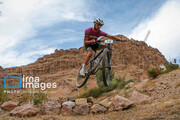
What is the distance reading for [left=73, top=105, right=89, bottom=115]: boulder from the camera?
18048mm

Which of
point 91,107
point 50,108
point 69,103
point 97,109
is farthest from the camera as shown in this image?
point 69,103

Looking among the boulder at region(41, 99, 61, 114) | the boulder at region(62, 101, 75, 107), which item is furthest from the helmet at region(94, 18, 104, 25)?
the boulder at region(41, 99, 61, 114)

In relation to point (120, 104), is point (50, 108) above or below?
below

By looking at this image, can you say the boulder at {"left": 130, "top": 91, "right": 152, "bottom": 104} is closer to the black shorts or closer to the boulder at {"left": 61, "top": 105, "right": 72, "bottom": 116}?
the boulder at {"left": 61, "top": 105, "right": 72, "bottom": 116}

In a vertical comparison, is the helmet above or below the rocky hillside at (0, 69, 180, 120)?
above

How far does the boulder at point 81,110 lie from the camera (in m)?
18.0

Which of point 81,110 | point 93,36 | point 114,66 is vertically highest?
point 114,66

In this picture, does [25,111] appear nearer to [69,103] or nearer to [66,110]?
[66,110]

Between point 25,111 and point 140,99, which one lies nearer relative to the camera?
point 25,111

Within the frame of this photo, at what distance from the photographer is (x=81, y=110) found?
18.1 meters

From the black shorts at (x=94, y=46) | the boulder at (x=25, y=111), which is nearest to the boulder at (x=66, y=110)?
the boulder at (x=25, y=111)

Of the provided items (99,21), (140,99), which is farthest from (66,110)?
(99,21)

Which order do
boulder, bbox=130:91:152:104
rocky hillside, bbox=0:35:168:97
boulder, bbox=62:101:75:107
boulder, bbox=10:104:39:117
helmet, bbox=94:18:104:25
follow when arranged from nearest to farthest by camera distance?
helmet, bbox=94:18:104:25
boulder, bbox=10:104:39:117
boulder, bbox=62:101:75:107
boulder, bbox=130:91:152:104
rocky hillside, bbox=0:35:168:97

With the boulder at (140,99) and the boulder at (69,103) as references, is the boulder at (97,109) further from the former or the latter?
the boulder at (140,99)
